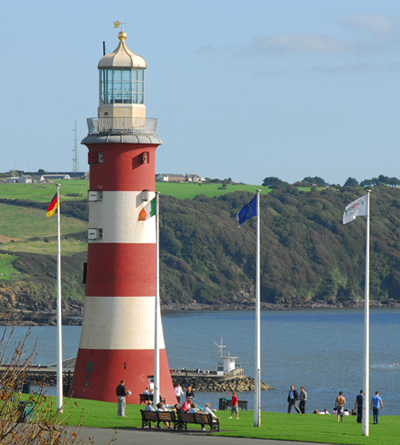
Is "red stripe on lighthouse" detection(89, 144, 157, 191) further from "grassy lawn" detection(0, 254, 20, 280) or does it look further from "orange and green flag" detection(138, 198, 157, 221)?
"grassy lawn" detection(0, 254, 20, 280)

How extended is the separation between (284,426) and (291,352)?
99.3 metres

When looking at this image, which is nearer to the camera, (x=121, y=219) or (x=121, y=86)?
(x=121, y=219)

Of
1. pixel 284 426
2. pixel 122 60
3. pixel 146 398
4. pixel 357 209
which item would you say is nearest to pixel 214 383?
pixel 146 398

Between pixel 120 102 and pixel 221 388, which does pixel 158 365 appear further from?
pixel 221 388

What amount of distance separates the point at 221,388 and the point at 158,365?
52633 mm

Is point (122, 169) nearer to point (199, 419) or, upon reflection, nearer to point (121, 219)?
point (121, 219)

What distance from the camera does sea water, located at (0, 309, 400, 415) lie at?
261ft

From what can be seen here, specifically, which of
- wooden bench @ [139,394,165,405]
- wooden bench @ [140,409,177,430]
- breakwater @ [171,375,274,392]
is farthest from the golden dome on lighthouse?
breakwater @ [171,375,274,392]

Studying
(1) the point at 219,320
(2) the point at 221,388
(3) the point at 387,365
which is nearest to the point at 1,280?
(1) the point at 219,320

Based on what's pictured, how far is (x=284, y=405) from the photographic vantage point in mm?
69438

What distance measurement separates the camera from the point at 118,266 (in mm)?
28016

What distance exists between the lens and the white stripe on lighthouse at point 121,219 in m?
28.1

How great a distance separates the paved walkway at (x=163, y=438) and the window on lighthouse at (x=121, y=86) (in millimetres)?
10603

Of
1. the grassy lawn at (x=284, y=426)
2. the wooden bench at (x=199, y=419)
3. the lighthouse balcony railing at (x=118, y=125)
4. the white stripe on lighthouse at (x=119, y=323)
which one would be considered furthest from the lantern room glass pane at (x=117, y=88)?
the wooden bench at (x=199, y=419)
